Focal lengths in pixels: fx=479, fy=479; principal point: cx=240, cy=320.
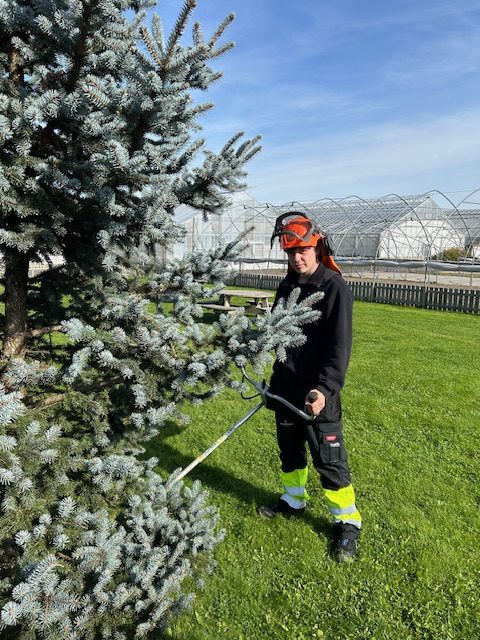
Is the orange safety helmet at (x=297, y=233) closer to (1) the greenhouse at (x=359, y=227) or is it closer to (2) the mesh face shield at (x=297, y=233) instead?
(2) the mesh face shield at (x=297, y=233)

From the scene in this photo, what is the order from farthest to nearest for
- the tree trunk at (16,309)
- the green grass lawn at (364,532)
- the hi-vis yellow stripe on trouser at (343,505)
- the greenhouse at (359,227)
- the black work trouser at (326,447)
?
the greenhouse at (359,227)
the hi-vis yellow stripe on trouser at (343,505)
the black work trouser at (326,447)
the green grass lawn at (364,532)
the tree trunk at (16,309)

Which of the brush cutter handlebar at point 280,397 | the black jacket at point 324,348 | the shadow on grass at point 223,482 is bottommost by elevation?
the shadow on grass at point 223,482

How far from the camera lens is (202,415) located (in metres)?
5.81

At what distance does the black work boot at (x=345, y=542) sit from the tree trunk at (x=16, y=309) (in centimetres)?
239

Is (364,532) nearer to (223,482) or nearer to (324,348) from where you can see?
(223,482)

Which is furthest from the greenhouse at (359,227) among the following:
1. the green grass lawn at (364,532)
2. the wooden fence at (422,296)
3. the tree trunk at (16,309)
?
the tree trunk at (16,309)

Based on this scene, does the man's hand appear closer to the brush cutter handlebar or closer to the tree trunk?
the brush cutter handlebar

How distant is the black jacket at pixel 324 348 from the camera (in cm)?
301

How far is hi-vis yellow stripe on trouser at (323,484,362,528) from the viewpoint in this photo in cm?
330

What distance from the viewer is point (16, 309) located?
239cm

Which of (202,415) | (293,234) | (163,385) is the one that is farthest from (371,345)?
(163,385)

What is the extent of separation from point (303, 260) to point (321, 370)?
72 centimetres

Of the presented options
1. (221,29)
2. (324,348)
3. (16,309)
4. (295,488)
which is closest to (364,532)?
(295,488)

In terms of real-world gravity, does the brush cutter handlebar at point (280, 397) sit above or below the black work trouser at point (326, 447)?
above
